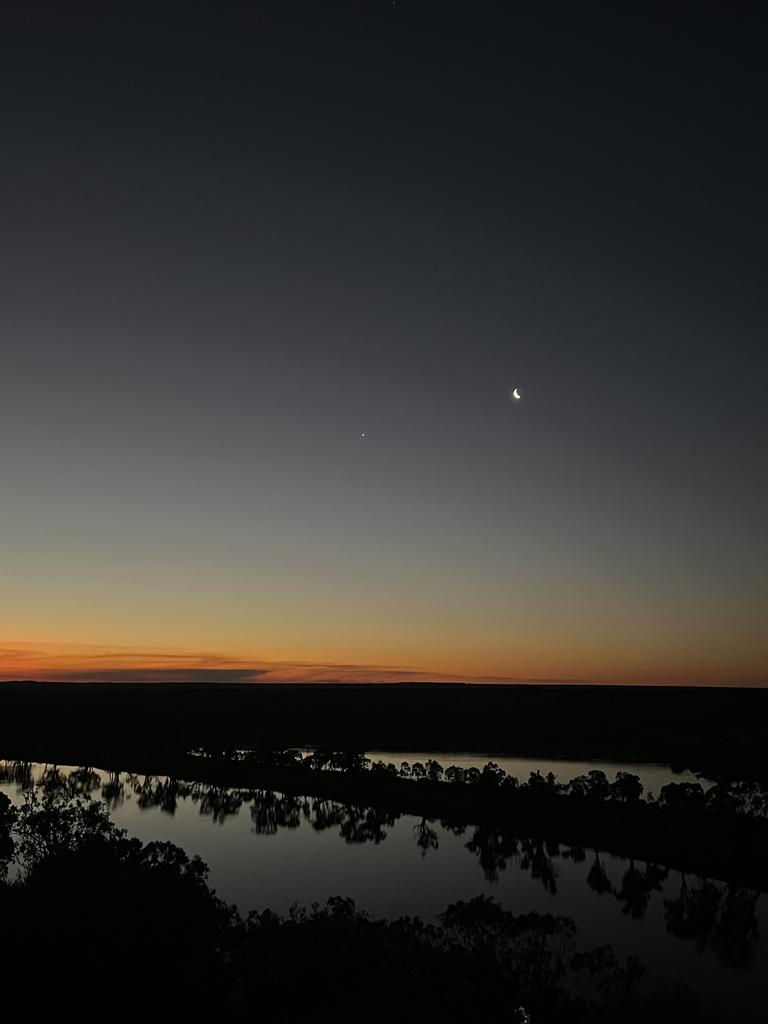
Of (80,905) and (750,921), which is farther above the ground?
(80,905)

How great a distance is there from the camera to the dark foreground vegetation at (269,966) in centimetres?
2694

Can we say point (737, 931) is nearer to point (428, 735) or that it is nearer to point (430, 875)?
point (430, 875)

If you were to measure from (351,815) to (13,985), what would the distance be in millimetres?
60565

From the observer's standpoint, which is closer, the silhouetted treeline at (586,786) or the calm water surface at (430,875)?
the calm water surface at (430,875)

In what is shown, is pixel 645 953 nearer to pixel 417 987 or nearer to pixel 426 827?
pixel 417 987

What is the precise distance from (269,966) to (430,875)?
31319 mm

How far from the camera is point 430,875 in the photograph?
59125 millimetres

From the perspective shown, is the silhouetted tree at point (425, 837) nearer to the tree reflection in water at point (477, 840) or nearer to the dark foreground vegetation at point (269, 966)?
the tree reflection in water at point (477, 840)

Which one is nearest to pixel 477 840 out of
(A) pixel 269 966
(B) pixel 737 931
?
(B) pixel 737 931

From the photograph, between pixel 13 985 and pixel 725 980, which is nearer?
pixel 13 985

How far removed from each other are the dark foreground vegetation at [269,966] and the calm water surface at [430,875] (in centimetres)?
892

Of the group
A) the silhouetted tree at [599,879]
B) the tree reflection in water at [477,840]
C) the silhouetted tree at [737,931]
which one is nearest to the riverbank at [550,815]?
the tree reflection in water at [477,840]

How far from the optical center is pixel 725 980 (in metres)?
39.3

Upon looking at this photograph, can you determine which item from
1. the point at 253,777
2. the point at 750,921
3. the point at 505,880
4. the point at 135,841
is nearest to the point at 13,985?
the point at 135,841
